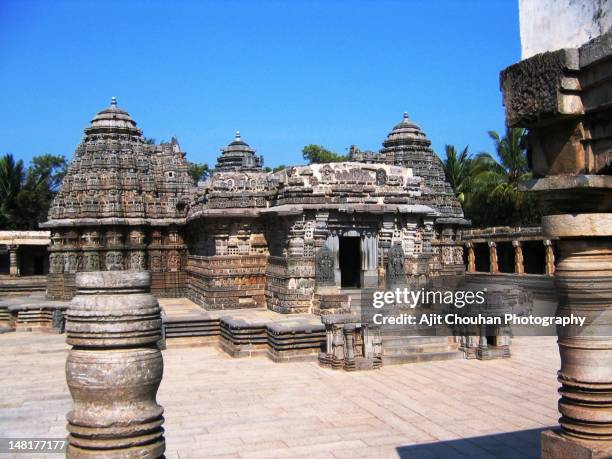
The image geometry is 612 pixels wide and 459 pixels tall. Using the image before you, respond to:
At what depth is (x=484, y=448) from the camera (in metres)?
7.36

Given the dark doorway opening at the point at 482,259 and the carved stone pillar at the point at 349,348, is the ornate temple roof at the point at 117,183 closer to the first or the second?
the carved stone pillar at the point at 349,348

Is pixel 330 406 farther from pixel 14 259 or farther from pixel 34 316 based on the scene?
pixel 14 259

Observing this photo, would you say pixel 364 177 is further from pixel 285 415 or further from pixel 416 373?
pixel 285 415

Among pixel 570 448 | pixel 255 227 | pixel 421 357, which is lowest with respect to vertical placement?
pixel 421 357

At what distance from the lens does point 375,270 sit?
1861 centimetres

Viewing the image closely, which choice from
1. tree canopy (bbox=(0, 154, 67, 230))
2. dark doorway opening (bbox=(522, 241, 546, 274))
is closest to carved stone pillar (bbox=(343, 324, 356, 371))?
dark doorway opening (bbox=(522, 241, 546, 274))

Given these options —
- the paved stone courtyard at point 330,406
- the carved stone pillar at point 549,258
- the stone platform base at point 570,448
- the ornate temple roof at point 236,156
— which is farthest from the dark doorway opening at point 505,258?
the stone platform base at point 570,448

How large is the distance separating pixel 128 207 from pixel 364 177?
374 inches

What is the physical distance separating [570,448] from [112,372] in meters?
3.13

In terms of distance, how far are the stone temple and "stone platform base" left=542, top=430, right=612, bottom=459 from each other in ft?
23.3

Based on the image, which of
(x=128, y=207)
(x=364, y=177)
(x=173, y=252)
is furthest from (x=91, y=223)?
(x=364, y=177)

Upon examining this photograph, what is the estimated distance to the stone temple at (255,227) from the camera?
17656 mm

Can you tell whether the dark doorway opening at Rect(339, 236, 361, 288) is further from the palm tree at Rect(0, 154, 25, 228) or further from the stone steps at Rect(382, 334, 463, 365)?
the palm tree at Rect(0, 154, 25, 228)

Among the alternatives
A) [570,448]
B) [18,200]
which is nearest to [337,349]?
[570,448]
